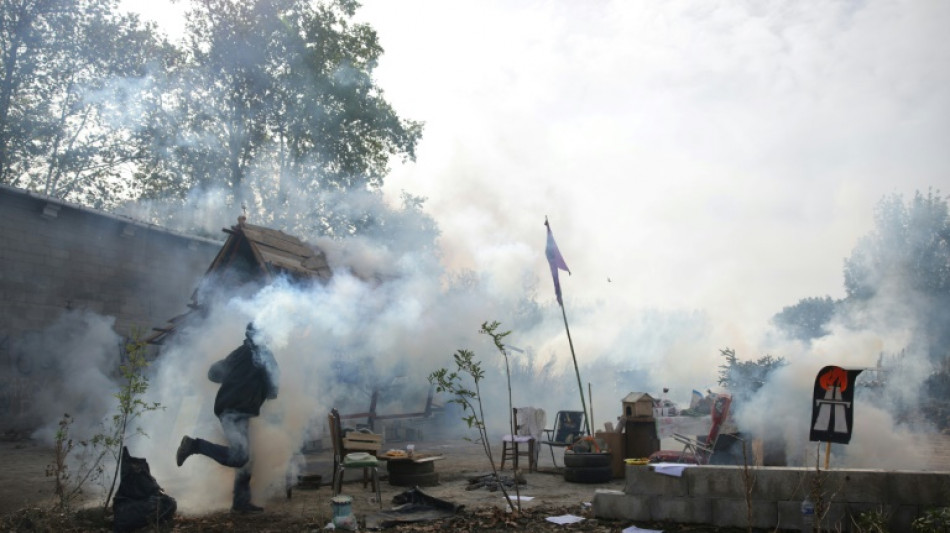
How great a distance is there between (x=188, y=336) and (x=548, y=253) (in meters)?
8.12

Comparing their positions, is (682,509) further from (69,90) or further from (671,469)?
(69,90)

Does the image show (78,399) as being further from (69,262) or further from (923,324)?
(923,324)

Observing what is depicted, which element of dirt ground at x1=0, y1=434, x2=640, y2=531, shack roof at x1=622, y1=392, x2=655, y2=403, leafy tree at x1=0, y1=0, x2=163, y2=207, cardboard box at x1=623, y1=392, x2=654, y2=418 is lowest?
dirt ground at x1=0, y1=434, x2=640, y2=531

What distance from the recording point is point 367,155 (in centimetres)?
3098

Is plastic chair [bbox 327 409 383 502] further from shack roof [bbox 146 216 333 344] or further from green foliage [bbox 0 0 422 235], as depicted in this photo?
green foliage [bbox 0 0 422 235]

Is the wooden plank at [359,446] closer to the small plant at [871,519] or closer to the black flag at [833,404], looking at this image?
the black flag at [833,404]

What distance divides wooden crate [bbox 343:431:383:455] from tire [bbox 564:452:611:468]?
3.42 meters

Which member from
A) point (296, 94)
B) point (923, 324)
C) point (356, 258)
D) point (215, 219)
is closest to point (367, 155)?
point (296, 94)

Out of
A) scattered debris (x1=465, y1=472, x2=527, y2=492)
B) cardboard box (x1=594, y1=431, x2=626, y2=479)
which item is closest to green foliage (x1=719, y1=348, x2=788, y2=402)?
cardboard box (x1=594, y1=431, x2=626, y2=479)

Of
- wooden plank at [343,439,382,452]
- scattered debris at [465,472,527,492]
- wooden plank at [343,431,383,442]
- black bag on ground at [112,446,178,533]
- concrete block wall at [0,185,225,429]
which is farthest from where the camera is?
concrete block wall at [0,185,225,429]

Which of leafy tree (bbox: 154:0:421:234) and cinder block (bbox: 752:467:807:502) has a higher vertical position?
leafy tree (bbox: 154:0:421:234)

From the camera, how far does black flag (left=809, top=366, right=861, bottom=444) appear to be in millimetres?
7074

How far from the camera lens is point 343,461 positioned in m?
9.20

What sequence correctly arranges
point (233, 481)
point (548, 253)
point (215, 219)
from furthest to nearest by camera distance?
point (215, 219) → point (548, 253) → point (233, 481)
